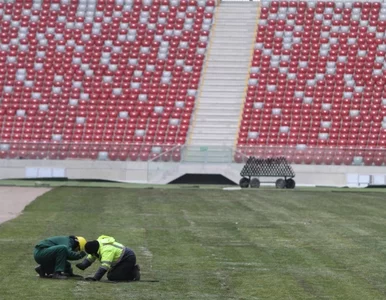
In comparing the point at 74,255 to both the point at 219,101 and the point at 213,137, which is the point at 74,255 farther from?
the point at 219,101

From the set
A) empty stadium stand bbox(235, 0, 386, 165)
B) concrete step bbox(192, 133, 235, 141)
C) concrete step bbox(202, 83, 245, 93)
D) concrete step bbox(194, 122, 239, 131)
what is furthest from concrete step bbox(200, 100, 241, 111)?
concrete step bbox(192, 133, 235, 141)

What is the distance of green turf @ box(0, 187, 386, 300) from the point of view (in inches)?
643

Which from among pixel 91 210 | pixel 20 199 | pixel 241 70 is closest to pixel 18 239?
pixel 91 210

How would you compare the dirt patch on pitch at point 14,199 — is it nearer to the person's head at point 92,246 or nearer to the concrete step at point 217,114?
the person's head at point 92,246

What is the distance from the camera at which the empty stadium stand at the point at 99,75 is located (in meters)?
60.6

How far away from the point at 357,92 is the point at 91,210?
108ft

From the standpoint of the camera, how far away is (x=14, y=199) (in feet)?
127

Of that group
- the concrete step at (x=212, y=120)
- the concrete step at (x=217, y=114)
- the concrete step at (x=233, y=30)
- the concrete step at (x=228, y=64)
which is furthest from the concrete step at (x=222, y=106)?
the concrete step at (x=233, y=30)

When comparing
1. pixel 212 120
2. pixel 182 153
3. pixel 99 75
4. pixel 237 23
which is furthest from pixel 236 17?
pixel 182 153

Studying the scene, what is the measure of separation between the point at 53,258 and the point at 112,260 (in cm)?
106

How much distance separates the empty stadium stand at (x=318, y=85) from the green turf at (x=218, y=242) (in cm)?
1481

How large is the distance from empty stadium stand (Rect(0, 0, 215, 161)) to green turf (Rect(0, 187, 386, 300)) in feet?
56.9

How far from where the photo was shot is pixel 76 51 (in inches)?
2660

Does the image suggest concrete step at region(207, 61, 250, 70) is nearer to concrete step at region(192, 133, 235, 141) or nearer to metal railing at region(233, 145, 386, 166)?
concrete step at region(192, 133, 235, 141)
